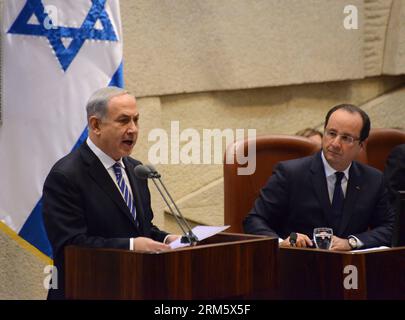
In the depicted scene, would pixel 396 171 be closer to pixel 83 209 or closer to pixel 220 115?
pixel 220 115

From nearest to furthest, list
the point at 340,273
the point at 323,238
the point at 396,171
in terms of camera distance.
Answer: the point at 340,273
the point at 323,238
the point at 396,171

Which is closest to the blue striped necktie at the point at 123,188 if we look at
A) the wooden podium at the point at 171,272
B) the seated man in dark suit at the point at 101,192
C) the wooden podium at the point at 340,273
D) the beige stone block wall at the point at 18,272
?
the seated man in dark suit at the point at 101,192

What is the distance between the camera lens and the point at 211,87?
19.5ft

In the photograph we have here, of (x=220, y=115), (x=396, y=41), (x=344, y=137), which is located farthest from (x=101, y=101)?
(x=396, y=41)

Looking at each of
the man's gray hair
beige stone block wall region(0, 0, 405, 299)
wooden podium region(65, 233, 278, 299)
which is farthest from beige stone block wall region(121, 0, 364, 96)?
wooden podium region(65, 233, 278, 299)

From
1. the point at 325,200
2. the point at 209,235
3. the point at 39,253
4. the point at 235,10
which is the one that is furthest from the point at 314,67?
the point at 209,235

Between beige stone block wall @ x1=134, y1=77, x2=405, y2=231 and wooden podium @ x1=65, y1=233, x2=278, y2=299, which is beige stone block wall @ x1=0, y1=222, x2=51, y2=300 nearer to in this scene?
beige stone block wall @ x1=134, y1=77, x2=405, y2=231

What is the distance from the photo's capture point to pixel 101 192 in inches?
142

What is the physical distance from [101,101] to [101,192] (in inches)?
15.5

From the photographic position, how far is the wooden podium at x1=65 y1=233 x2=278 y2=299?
10.4 ft

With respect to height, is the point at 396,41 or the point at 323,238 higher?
the point at 396,41

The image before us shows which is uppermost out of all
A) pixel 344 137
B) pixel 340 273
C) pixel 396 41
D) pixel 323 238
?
pixel 396 41

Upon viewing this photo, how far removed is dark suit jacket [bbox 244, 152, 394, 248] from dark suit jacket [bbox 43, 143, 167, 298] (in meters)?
0.87
